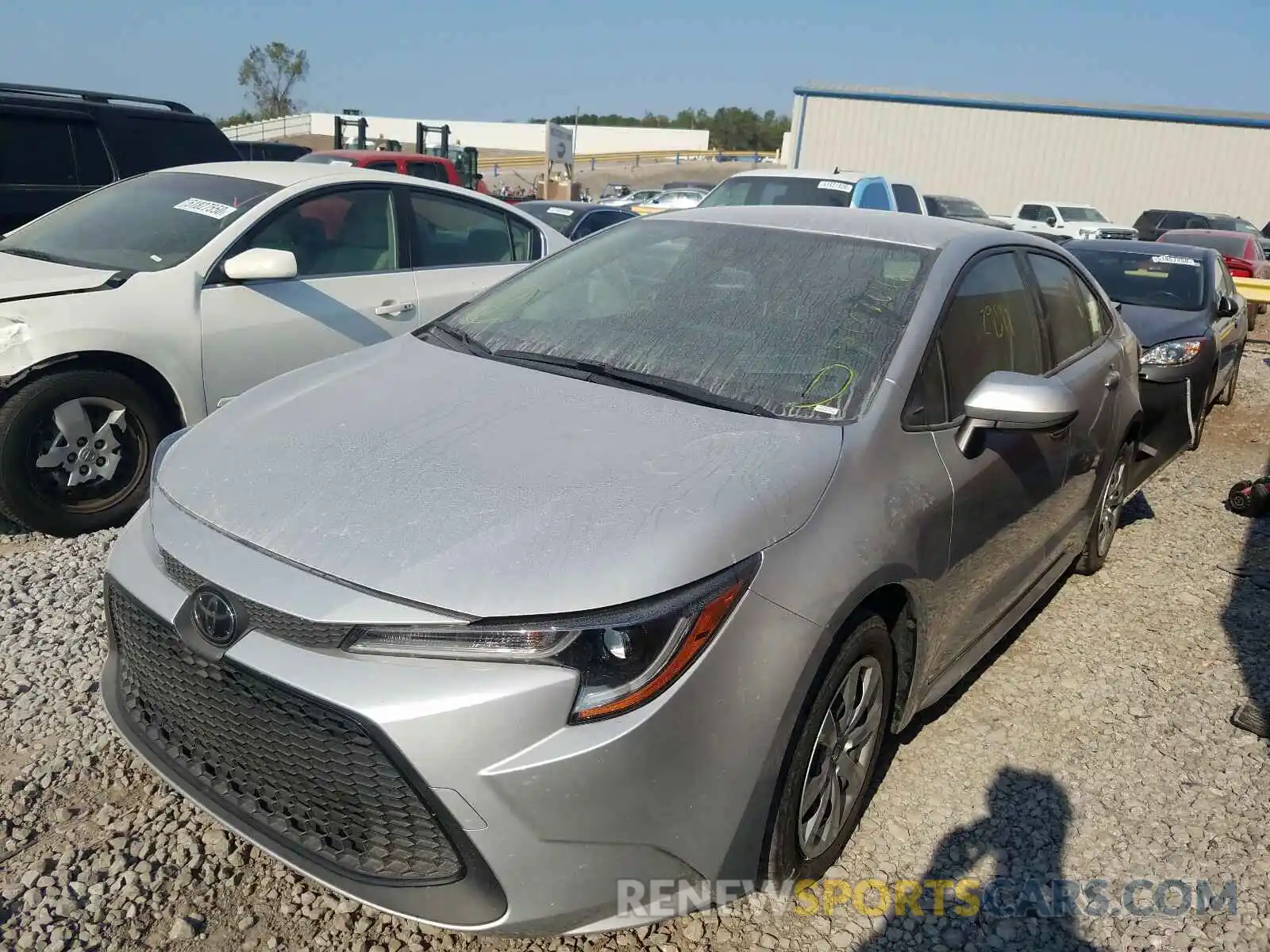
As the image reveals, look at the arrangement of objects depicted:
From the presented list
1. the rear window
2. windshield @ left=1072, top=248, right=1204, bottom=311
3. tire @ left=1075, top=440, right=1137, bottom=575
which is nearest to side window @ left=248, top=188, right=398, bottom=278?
the rear window

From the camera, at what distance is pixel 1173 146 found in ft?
108

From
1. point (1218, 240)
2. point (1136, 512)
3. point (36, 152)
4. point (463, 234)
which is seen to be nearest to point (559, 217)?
point (36, 152)

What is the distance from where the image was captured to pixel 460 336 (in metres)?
3.16

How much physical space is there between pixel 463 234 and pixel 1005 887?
14.7 feet

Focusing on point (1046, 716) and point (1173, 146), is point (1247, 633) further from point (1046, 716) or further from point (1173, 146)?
point (1173, 146)

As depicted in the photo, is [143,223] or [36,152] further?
[36,152]

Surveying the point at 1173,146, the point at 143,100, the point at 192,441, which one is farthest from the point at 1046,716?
the point at 1173,146

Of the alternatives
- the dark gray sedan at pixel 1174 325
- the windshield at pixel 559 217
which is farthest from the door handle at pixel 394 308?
the windshield at pixel 559 217

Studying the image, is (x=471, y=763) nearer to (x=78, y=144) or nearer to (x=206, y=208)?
(x=206, y=208)

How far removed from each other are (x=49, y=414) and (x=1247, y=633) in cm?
513

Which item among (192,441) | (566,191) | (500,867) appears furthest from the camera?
(566,191)

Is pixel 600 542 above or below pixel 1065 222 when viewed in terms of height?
above

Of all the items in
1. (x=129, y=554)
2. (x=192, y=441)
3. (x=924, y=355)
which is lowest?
(x=129, y=554)

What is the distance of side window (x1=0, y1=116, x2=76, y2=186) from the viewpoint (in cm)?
701
